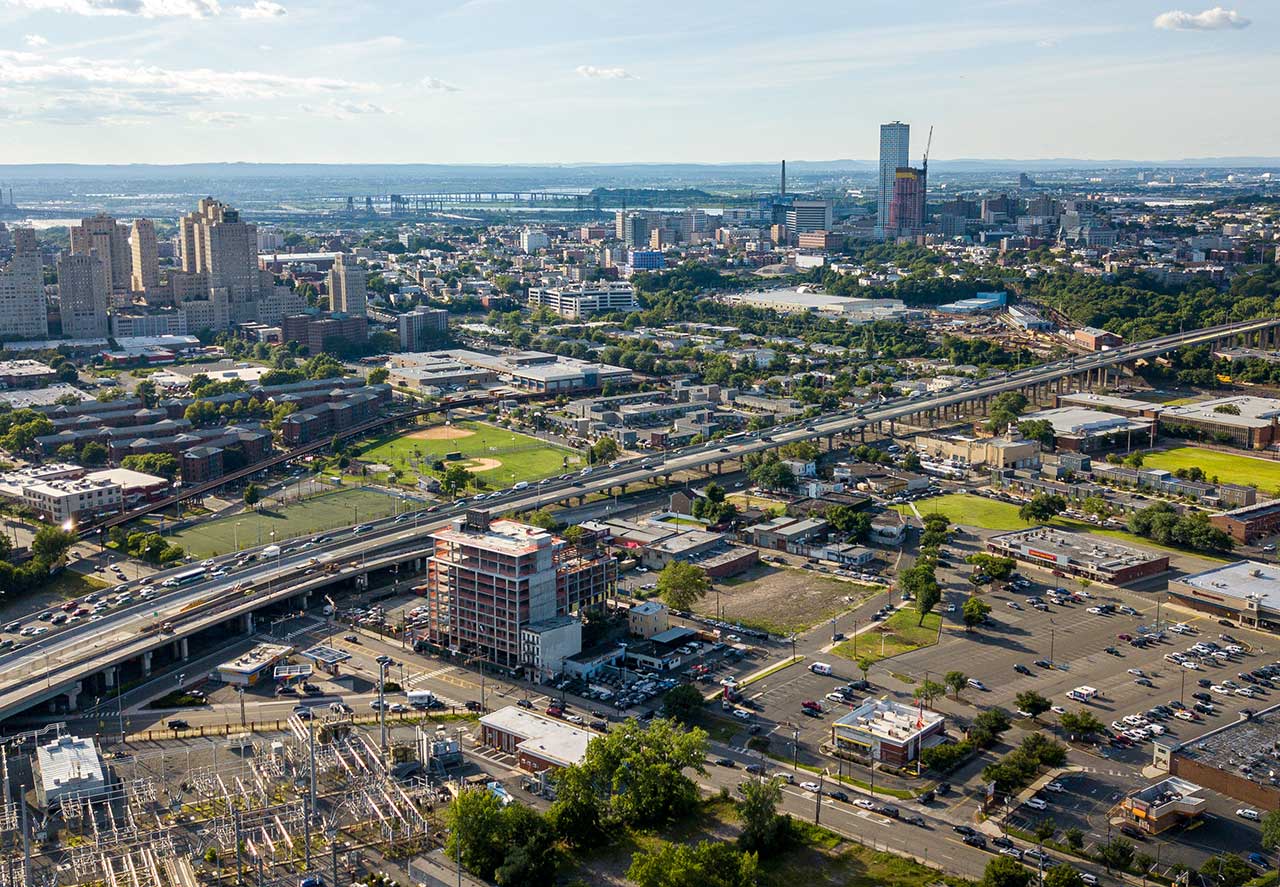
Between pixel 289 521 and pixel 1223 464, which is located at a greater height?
pixel 289 521

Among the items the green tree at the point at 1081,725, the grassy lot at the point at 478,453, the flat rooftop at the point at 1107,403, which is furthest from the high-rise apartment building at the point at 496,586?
the flat rooftop at the point at 1107,403

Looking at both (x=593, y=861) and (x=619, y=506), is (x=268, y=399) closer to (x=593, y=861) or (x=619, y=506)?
(x=619, y=506)

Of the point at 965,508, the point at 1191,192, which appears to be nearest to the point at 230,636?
the point at 965,508

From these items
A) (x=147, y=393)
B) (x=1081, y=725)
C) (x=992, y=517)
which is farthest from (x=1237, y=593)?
(x=147, y=393)

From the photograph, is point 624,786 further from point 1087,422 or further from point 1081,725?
point 1087,422

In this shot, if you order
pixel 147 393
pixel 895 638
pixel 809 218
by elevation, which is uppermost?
pixel 809 218

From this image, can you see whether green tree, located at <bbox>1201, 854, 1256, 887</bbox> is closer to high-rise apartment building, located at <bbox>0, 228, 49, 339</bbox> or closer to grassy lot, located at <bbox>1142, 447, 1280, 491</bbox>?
grassy lot, located at <bbox>1142, 447, 1280, 491</bbox>
